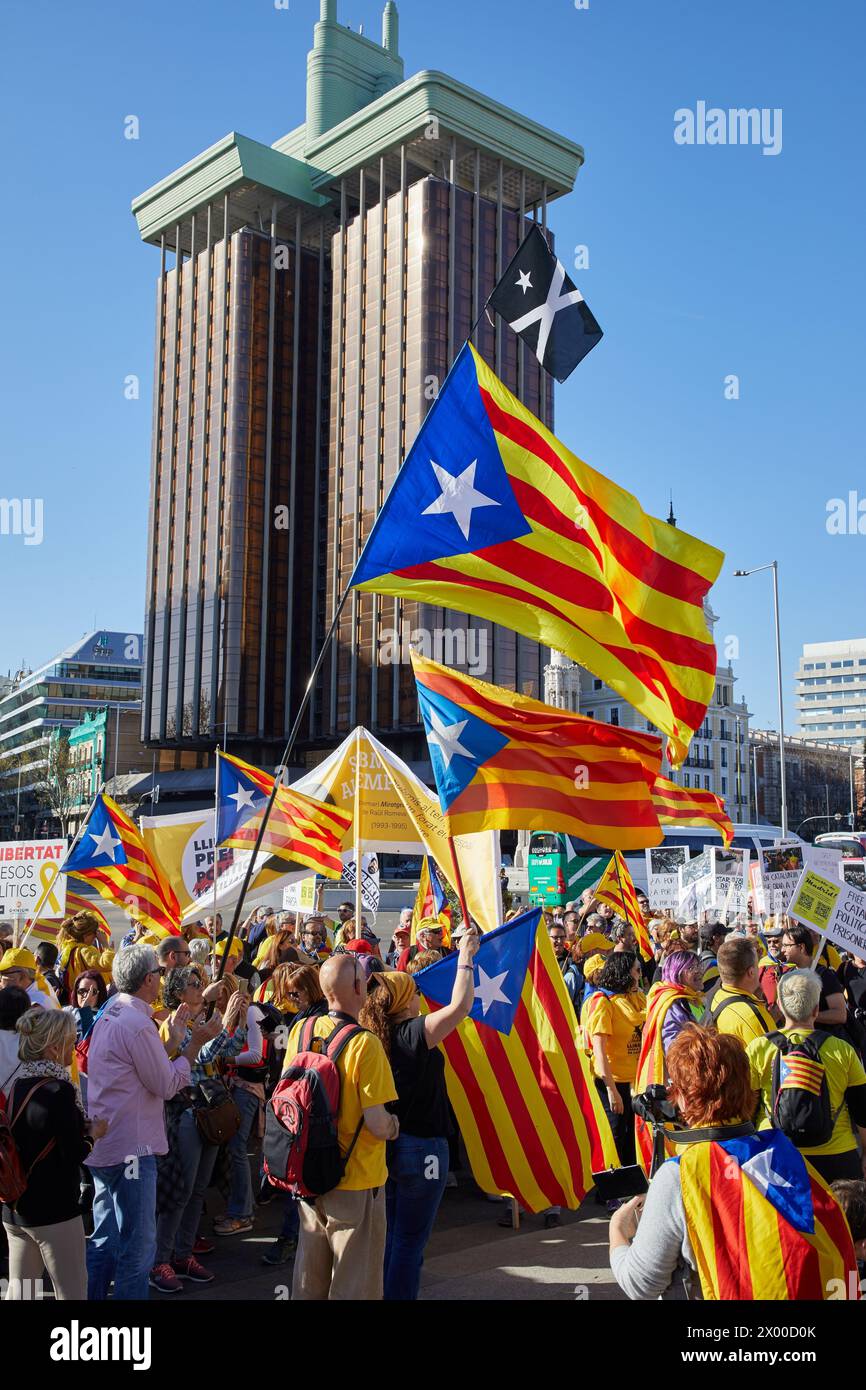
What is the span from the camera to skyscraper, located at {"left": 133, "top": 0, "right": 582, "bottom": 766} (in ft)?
230

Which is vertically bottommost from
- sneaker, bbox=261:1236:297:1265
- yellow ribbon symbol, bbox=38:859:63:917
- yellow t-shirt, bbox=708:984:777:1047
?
sneaker, bbox=261:1236:297:1265

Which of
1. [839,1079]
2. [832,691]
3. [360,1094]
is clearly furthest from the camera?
[832,691]

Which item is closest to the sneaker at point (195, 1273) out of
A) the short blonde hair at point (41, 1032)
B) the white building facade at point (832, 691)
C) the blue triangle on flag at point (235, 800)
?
the short blonde hair at point (41, 1032)

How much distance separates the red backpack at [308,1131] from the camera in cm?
439

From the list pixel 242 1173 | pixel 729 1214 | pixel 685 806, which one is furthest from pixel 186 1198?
pixel 685 806

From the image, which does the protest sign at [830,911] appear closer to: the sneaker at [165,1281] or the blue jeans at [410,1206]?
the blue jeans at [410,1206]

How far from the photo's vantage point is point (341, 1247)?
4.54m

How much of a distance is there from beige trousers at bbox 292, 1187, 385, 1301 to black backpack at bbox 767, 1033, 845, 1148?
1729 mm

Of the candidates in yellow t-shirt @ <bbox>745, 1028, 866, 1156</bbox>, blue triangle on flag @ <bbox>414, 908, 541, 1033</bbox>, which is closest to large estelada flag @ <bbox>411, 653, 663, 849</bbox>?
blue triangle on flag @ <bbox>414, 908, 541, 1033</bbox>

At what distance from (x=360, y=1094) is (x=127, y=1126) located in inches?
55.9

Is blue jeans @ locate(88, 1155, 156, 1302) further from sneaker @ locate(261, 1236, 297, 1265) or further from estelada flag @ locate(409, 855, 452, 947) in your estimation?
estelada flag @ locate(409, 855, 452, 947)

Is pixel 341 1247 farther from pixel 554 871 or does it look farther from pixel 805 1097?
pixel 554 871

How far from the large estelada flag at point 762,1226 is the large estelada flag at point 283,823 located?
7.73 meters

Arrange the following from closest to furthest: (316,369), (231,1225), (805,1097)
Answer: (805,1097) < (231,1225) < (316,369)
